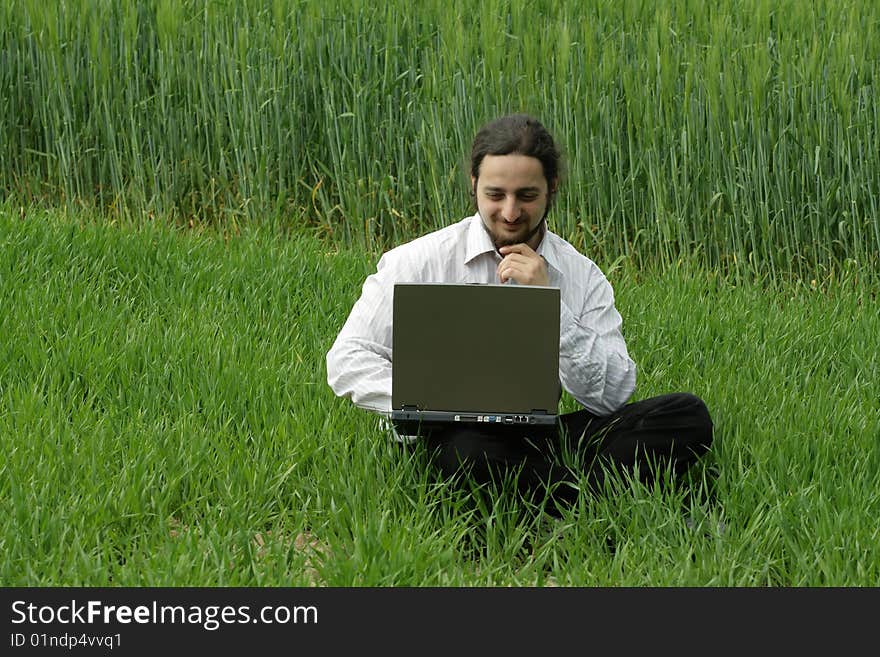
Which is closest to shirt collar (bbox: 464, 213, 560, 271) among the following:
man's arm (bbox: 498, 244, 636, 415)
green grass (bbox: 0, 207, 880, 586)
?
man's arm (bbox: 498, 244, 636, 415)

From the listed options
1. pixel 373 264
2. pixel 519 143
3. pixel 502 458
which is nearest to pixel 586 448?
pixel 502 458

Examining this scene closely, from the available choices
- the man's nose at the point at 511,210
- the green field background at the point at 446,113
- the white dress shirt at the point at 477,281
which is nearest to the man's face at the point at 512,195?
the man's nose at the point at 511,210

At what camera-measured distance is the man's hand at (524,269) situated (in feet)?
9.09

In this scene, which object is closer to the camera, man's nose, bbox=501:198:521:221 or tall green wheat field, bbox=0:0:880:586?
tall green wheat field, bbox=0:0:880:586

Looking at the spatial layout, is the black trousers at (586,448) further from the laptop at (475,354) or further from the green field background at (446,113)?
the green field background at (446,113)

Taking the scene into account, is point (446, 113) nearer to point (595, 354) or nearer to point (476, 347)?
point (595, 354)

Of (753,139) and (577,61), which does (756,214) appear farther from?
(577,61)

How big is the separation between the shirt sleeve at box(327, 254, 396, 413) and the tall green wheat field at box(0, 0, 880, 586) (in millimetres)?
209

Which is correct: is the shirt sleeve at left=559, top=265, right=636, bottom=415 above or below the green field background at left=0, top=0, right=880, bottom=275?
below

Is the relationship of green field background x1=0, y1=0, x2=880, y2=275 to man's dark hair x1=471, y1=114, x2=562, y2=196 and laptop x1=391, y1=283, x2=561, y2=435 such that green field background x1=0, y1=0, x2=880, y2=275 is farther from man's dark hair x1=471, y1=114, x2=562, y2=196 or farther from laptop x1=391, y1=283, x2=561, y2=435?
laptop x1=391, y1=283, x2=561, y2=435

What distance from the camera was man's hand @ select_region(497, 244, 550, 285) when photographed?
2.77 m

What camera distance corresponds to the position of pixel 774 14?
562 centimetres

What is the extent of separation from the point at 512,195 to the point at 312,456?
0.85m

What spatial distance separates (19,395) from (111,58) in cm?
269
